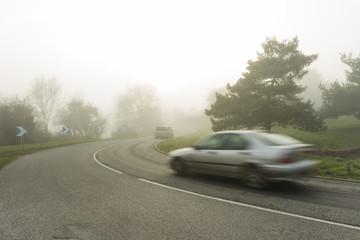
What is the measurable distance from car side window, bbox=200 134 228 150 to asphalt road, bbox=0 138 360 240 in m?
1.06

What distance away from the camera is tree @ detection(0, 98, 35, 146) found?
26531 mm

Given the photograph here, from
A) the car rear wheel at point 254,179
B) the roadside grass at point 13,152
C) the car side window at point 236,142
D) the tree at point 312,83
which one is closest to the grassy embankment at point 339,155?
the car rear wheel at point 254,179

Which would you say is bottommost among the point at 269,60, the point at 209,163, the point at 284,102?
the point at 209,163

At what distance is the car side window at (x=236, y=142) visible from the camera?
605 centimetres

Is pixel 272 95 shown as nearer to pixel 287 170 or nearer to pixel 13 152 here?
pixel 287 170

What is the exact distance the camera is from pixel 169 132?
30844 mm

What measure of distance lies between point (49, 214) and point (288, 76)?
1893cm

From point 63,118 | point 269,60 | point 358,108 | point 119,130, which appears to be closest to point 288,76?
point 269,60

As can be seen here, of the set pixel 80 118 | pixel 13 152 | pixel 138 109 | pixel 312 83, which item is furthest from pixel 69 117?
pixel 312 83

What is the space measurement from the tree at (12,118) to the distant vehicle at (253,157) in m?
29.3

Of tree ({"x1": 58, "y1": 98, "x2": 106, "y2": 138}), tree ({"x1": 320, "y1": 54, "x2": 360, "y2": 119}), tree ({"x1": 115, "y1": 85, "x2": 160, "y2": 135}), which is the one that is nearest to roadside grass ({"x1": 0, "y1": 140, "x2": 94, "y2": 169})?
tree ({"x1": 58, "y1": 98, "x2": 106, "y2": 138})

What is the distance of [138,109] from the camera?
56.2 meters

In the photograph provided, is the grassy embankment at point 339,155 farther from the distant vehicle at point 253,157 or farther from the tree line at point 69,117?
the tree line at point 69,117

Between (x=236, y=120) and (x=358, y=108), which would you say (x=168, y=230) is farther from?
(x=358, y=108)
